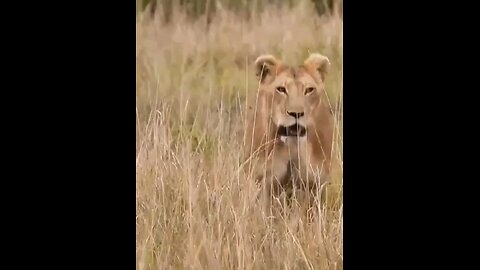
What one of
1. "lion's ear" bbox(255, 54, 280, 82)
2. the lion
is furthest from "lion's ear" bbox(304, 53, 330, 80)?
"lion's ear" bbox(255, 54, 280, 82)

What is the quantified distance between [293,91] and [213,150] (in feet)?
1.09

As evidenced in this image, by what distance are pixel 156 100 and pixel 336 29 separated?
2.12 feet

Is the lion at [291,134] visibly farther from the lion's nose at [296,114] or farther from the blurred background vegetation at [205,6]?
the blurred background vegetation at [205,6]

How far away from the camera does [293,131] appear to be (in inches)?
108

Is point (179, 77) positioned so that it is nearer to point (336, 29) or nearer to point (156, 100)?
point (156, 100)

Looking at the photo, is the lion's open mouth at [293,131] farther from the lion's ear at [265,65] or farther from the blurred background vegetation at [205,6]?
the blurred background vegetation at [205,6]

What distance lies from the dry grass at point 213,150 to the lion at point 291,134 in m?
0.04

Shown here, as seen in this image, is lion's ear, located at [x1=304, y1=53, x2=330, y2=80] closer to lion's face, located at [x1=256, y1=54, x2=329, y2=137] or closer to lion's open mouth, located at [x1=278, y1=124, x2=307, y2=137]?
lion's face, located at [x1=256, y1=54, x2=329, y2=137]

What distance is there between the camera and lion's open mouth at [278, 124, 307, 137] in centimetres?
274

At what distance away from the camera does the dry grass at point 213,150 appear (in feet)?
8.86

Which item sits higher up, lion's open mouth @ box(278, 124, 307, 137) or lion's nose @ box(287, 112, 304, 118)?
lion's nose @ box(287, 112, 304, 118)

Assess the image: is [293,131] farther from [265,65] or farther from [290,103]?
[265,65]

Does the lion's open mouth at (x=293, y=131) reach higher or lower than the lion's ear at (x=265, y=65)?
lower

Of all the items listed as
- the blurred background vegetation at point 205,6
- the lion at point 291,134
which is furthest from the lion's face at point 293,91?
the blurred background vegetation at point 205,6
